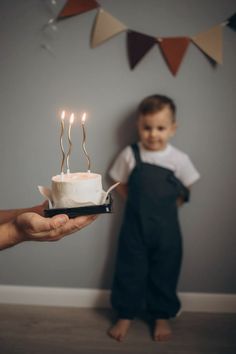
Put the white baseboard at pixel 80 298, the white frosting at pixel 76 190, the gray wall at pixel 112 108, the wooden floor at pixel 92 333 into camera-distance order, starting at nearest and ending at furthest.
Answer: the white frosting at pixel 76 190, the wooden floor at pixel 92 333, the gray wall at pixel 112 108, the white baseboard at pixel 80 298

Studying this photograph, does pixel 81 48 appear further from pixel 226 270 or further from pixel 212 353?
pixel 212 353

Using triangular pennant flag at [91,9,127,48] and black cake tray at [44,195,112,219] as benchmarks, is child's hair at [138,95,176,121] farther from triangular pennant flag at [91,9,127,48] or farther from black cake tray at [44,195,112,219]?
black cake tray at [44,195,112,219]

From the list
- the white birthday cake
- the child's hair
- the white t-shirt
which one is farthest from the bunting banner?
the white birthday cake

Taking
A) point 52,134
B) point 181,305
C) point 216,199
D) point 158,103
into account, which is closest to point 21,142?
point 52,134

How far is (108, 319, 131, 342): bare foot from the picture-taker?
1940 mm

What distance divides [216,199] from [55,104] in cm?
104

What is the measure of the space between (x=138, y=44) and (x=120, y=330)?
150 centimetres

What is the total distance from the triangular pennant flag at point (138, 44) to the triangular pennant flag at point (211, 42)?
9.0 inches

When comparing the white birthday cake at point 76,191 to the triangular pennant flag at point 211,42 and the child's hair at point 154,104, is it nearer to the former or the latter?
the child's hair at point 154,104

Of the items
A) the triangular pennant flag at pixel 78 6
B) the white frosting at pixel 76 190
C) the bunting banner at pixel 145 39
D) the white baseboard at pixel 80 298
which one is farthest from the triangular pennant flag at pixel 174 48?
the white baseboard at pixel 80 298

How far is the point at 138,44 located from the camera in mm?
1944

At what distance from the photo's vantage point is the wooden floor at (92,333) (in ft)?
6.05

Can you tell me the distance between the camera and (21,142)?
212cm

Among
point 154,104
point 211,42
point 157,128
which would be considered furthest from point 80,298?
point 211,42
